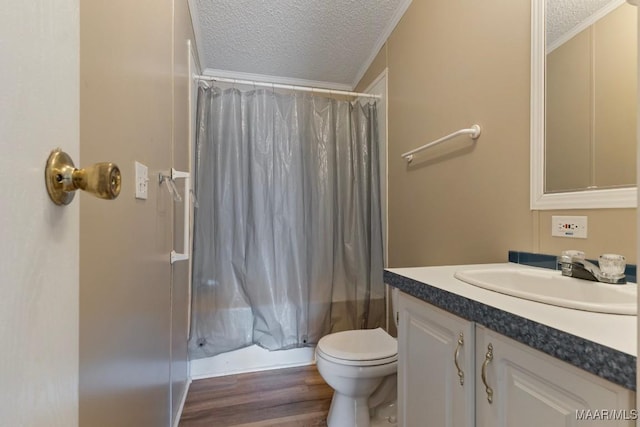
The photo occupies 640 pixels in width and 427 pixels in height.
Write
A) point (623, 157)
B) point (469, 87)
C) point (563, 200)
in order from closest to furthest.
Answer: point (623, 157)
point (563, 200)
point (469, 87)

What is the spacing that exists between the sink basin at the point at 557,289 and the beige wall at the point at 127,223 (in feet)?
3.21

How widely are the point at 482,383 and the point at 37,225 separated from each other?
2.92 ft

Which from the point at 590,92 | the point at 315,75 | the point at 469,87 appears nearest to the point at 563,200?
the point at 590,92

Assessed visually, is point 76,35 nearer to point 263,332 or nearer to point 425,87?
point 425,87

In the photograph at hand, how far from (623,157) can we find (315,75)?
2192 mm

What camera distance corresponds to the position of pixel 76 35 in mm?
395

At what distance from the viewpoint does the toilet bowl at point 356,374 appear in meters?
1.41

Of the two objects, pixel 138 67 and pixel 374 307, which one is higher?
pixel 138 67

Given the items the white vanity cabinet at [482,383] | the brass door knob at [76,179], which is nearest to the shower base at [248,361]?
the white vanity cabinet at [482,383]

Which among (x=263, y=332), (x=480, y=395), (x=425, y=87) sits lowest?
(x=263, y=332)

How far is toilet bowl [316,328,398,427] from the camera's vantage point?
4.62 ft

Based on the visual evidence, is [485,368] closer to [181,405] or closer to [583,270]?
[583,270]

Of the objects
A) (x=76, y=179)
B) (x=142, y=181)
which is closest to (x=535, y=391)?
(x=76, y=179)

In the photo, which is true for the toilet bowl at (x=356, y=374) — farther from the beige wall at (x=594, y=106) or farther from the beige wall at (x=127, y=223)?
the beige wall at (x=594, y=106)
